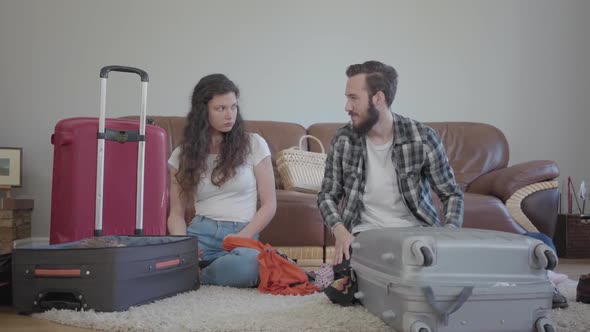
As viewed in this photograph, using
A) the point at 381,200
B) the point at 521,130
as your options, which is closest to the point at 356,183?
the point at 381,200

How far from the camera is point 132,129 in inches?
108

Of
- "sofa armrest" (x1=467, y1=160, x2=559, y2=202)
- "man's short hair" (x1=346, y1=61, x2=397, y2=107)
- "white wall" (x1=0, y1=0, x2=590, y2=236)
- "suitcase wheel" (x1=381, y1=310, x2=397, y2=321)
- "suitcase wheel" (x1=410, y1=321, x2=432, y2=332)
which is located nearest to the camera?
"suitcase wheel" (x1=410, y1=321, x2=432, y2=332)

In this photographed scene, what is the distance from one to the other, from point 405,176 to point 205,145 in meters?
0.88

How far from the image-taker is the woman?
2.62m

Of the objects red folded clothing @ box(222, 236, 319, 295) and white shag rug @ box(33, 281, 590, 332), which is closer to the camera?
white shag rug @ box(33, 281, 590, 332)

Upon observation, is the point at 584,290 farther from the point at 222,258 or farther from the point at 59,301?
the point at 59,301

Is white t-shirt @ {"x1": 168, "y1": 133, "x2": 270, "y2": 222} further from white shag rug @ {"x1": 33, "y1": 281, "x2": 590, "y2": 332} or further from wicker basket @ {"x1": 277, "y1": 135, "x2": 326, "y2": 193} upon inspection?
wicker basket @ {"x1": 277, "y1": 135, "x2": 326, "y2": 193}

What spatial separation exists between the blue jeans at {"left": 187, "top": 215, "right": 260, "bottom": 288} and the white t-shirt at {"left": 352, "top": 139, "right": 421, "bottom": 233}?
1.46ft

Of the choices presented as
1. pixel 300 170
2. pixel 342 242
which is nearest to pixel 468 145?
pixel 300 170

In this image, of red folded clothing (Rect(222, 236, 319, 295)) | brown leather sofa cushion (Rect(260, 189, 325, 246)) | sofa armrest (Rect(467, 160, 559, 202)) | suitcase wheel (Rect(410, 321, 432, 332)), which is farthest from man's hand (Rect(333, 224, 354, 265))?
sofa armrest (Rect(467, 160, 559, 202))

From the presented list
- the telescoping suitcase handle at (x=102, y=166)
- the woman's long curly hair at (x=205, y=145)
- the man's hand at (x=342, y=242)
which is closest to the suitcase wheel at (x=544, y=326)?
the man's hand at (x=342, y=242)

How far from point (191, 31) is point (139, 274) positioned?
→ 8.81ft

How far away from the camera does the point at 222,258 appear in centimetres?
248

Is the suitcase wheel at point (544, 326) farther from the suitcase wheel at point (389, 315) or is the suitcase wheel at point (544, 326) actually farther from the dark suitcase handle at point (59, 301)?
the dark suitcase handle at point (59, 301)
